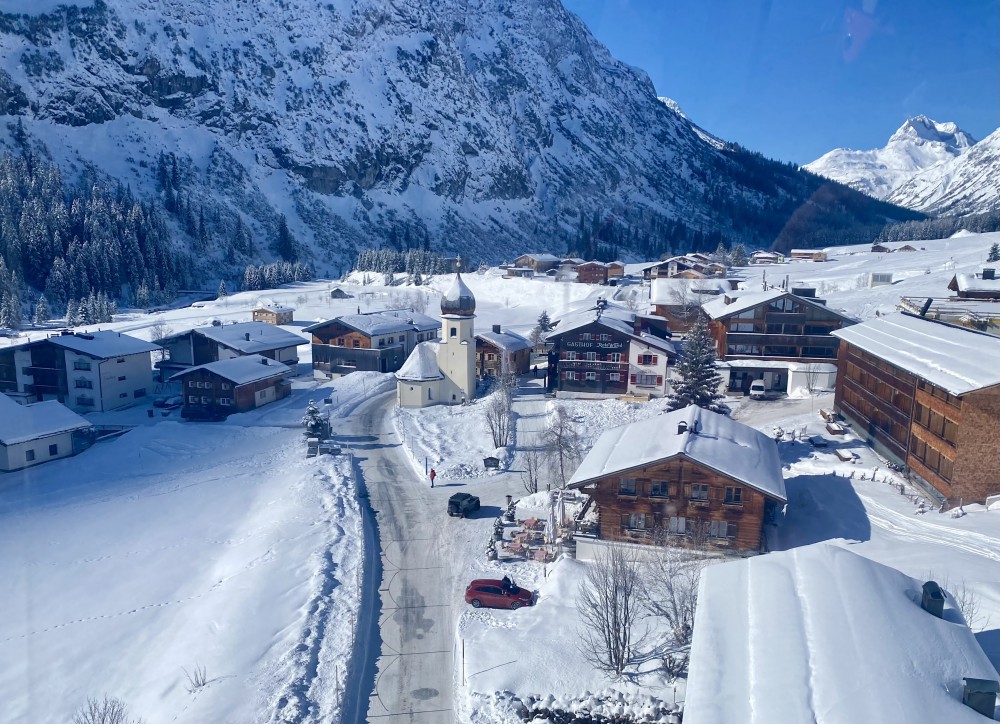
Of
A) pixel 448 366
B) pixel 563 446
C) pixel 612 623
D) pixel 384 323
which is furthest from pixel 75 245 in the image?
pixel 612 623

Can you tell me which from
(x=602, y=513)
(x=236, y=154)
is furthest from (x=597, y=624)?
(x=236, y=154)

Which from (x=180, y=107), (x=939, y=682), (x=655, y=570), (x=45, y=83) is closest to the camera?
(x=939, y=682)

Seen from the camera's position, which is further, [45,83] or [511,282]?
[45,83]

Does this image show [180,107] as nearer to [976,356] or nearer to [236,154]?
[236,154]

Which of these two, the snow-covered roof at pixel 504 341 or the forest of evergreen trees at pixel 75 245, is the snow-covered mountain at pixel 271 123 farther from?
the snow-covered roof at pixel 504 341

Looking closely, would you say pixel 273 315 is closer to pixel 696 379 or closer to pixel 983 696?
pixel 696 379

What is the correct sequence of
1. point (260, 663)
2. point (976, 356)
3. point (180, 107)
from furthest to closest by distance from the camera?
point (180, 107) → point (976, 356) → point (260, 663)

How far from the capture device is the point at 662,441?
2406cm

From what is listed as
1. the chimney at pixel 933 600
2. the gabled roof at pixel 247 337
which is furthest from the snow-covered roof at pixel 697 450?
the gabled roof at pixel 247 337

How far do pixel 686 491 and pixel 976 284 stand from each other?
33.4 m

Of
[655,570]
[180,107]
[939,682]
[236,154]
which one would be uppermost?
[180,107]

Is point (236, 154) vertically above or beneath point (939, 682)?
above

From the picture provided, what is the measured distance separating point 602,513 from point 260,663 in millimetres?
11482

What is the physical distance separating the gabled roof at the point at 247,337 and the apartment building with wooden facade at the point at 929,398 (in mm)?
39371
